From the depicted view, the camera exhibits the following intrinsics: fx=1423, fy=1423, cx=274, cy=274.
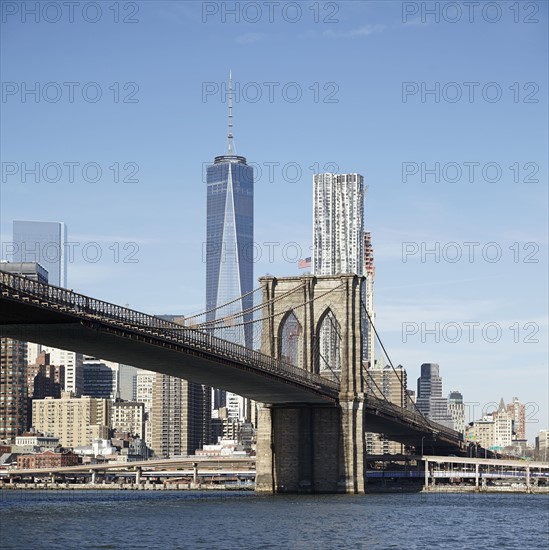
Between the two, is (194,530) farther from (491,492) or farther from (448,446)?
(448,446)

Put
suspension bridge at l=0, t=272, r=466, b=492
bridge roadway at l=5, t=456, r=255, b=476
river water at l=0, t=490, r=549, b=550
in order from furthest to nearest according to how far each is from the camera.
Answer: bridge roadway at l=5, t=456, r=255, b=476 → suspension bridge at l=0, t=272, r=466, b=492 → river water at l=0, t=490, r=549, b=550

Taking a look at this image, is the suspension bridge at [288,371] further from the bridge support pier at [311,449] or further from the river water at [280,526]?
the river water at [280,526]

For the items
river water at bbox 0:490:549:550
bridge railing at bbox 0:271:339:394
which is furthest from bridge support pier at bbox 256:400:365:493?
river water at bbox 0:490:549:550

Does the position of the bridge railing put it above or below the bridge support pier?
above

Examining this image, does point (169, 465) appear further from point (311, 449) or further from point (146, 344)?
point (146, 344)

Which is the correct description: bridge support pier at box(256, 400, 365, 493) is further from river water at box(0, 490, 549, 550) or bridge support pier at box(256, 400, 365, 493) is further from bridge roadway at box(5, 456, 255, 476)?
bridge roadway at box(5, 456, 255, 476)

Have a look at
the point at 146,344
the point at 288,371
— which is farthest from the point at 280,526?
the point at 288,371

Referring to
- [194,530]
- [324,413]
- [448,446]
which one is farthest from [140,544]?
[448,446]
